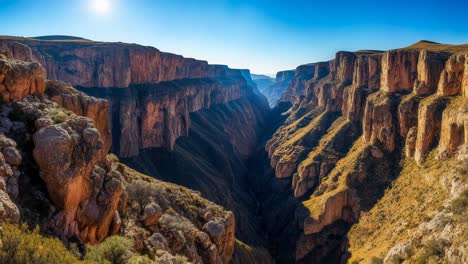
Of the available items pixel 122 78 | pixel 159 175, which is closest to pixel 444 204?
pixel 159 175

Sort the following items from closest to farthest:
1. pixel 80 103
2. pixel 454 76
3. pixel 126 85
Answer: pixel 80 103 < pixel 454 76 < pixel 126 85

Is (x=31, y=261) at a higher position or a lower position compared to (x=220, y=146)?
higher

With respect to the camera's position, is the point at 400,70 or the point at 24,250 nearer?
the point at 24,250

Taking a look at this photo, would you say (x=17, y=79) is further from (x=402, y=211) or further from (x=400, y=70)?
(x=400, y=70)

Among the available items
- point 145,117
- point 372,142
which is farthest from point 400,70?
point 145,117

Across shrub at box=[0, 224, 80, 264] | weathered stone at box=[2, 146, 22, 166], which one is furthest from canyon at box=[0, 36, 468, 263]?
shrub at box=[0, 224, 80, 264]

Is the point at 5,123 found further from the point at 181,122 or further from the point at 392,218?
the point at 181,122
